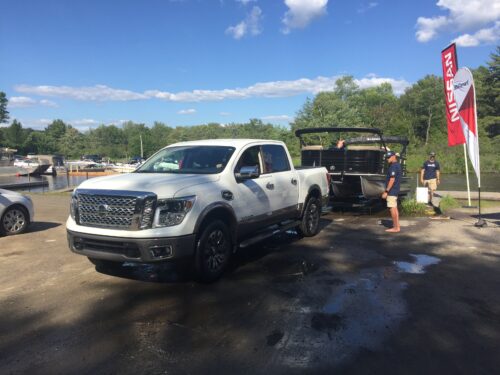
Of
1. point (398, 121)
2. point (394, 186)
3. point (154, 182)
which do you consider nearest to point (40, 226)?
point (154, 182)

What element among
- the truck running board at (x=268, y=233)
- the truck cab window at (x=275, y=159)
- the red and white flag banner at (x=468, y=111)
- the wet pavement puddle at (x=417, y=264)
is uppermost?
the red and white flag banner at (x=468, y=111)

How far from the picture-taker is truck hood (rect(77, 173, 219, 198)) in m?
5.13

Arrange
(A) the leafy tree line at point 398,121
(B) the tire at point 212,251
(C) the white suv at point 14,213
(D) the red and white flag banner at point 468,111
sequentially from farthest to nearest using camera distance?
(A) the leafy tree line at point 398,121 < (D) the red and white flag banner at point 468,111 < (C) the white suv at point 14,213 < (B) the tire at point 212,251

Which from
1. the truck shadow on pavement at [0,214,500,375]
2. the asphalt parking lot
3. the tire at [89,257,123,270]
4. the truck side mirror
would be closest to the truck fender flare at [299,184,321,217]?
the asphalt parking lot

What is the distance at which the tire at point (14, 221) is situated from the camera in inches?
344

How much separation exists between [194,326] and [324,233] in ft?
17.8

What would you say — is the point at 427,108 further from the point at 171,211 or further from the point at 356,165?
the point at 171,211

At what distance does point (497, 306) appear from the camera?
190 inches

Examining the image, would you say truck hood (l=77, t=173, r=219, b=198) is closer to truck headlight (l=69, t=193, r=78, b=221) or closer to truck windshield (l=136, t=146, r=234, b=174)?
truck headlight (l=69, t=193, r=78, b=221)

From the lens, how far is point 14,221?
29.4 ft

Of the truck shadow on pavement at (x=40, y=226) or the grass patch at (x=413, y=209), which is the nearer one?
the truck shadow on pavement at (x=40, y=226)

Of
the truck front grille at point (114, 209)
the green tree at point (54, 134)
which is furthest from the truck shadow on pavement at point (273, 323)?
the green tree at point (54, 134)

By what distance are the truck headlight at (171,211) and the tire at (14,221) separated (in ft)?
17.9

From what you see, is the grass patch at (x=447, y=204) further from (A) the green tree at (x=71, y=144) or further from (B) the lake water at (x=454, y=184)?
(A) the green tree at (x=71, y=144)
